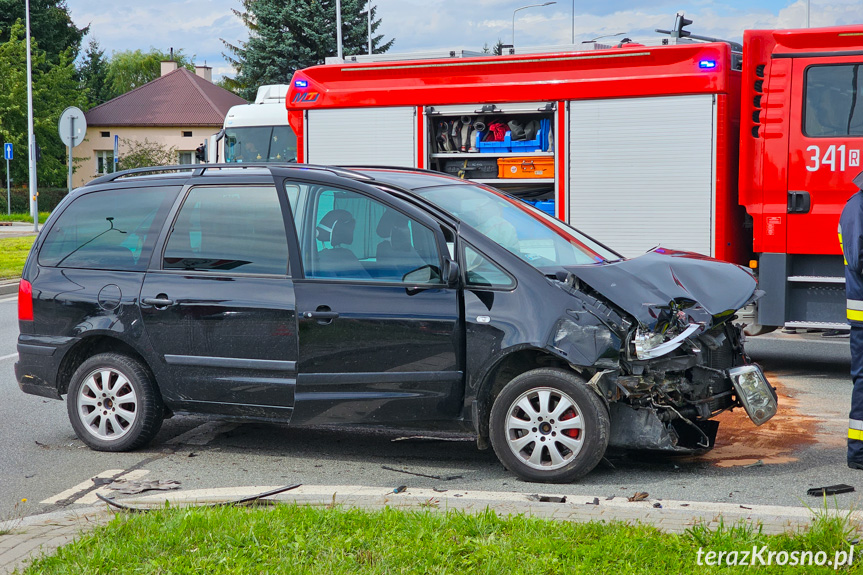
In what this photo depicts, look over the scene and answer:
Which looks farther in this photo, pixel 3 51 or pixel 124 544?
pixel 3 51

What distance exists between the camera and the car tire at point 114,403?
6156 mm

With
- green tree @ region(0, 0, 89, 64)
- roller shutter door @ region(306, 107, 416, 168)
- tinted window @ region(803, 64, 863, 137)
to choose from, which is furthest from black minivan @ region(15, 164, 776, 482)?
green tree @ region(0, 0, 89, 64)

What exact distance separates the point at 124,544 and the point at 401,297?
2.12m

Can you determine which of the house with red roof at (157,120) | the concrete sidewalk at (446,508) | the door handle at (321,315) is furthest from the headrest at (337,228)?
the house with red roof at (157,120)

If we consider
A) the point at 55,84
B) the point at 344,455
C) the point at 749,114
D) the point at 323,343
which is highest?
the point at 55,84

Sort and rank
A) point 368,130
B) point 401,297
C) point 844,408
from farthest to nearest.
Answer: point 368,130 < point 844,408 < point 401,297

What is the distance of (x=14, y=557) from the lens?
4.09 m

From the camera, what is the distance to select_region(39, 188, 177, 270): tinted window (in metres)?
6.28

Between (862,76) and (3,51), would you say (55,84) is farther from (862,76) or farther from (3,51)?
(862,76)

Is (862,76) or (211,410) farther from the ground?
(862,76)

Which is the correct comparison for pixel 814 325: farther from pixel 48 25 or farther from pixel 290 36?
pixel 48 25

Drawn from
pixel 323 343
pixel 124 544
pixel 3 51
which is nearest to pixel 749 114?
pixel 323 343

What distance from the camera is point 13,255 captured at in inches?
826

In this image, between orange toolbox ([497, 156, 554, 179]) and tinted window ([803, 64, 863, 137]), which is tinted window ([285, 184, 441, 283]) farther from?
orange toolbox ([497, 156, 554, 179])
